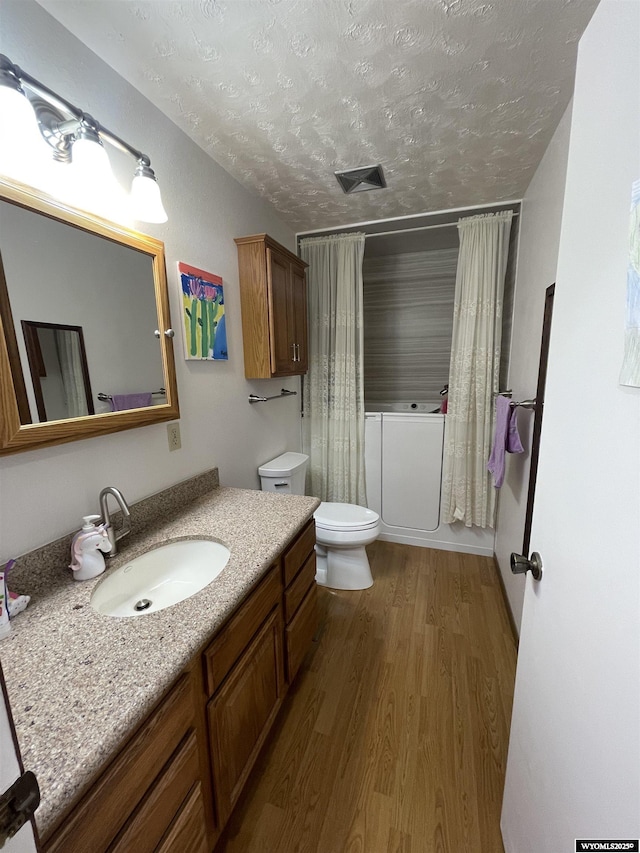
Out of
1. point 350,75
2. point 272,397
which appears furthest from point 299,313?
point 350,75

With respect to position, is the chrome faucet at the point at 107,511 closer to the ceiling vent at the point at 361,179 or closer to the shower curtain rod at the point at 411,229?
the ceiling vent at the point at 361,179

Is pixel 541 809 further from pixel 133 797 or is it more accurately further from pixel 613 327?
pixel 613 327

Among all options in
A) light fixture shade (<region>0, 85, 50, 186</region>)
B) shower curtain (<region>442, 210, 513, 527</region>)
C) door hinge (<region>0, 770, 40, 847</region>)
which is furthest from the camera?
shower curtain (<region>442, 210, 513, 527</region>)

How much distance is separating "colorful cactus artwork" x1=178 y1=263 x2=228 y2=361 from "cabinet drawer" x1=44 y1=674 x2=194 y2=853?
1.18 metres

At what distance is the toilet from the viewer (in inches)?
76.3

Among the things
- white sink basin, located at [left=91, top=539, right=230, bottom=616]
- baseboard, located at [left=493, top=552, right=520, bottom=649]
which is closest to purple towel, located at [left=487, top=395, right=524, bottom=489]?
baseboard, located at [left=493, top=552, right=520, bottom=649]

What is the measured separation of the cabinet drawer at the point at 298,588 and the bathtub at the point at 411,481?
1.21m

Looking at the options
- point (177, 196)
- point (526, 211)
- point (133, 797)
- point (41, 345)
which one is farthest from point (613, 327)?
point (526, 211)

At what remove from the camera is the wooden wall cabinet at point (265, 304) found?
1.73 m

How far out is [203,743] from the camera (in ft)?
2.73

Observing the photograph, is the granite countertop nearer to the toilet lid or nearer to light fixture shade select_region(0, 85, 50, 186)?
the toilet lid

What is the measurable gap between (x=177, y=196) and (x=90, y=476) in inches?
45.3

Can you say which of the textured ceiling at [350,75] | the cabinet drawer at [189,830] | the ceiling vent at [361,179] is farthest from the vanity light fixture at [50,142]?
the cabinet drawer at [189,830]

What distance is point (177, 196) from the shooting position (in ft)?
4.45
